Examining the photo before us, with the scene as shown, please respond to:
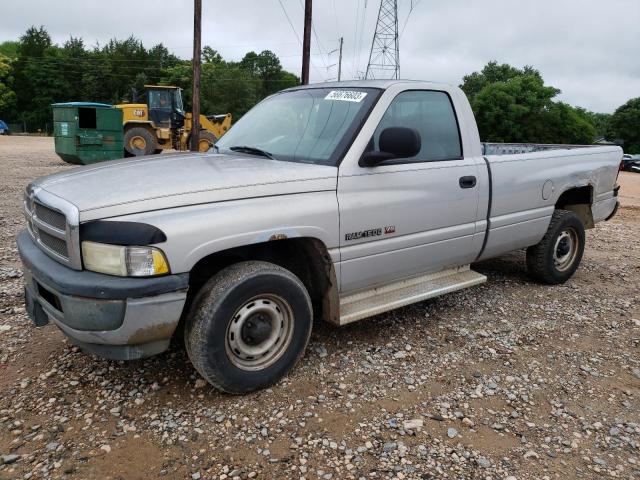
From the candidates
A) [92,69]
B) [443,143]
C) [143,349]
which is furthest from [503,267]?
[92,69]

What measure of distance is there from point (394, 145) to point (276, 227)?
3.22 feet

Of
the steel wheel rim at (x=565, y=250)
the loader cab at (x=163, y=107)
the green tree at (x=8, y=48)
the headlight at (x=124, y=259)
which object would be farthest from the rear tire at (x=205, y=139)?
the green tree at (x=8, y=48)

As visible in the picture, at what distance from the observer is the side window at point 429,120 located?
375 cm

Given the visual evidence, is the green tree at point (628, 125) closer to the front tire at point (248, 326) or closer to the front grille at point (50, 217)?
the front tire at point (248, 326)

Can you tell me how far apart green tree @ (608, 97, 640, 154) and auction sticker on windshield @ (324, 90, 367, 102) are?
6368 centimetres

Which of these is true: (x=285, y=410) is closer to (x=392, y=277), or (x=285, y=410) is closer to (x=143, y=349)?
(x=143, y=349)

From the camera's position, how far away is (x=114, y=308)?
2529 mm

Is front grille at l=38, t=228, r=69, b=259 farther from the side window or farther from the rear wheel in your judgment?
the rear wheel

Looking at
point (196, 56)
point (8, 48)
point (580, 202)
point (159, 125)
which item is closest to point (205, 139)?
point (159, 125)

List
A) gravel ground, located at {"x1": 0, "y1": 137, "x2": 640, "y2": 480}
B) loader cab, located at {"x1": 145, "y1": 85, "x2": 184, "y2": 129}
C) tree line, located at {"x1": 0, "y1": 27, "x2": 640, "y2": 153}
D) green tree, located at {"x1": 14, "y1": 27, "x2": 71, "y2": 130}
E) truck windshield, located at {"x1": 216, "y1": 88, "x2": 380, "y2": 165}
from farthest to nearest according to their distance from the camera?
green tree, located at {"x1": 14, "y1": 27, "x2": 71, "y2": 130} < tree line, located at {"x1": 0, "y1": 27, "x2": 640, "y2": 153} < loader cab, located at {"x1": 145, "y1": 85, "x2": 184, "y2": 129} < truck windshield, located at {"x1": 216, "y1": 88, "x2": 380, "y2": 165} < gravel ground, located at {"x1": 0, "y1": 137, "x2": 640, "y2": 480}

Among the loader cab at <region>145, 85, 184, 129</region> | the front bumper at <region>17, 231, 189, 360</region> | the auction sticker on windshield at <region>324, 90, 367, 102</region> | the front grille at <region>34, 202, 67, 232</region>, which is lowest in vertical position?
the front bumper at <region>17, 231, 189, 360</region>

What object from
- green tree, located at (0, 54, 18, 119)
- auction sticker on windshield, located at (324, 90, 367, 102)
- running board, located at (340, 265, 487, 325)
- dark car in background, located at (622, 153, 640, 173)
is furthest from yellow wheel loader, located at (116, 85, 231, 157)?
green tree, located at (0, 54, 18, 119)

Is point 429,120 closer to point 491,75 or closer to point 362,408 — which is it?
point 362,408

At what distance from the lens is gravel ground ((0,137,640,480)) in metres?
2.52
